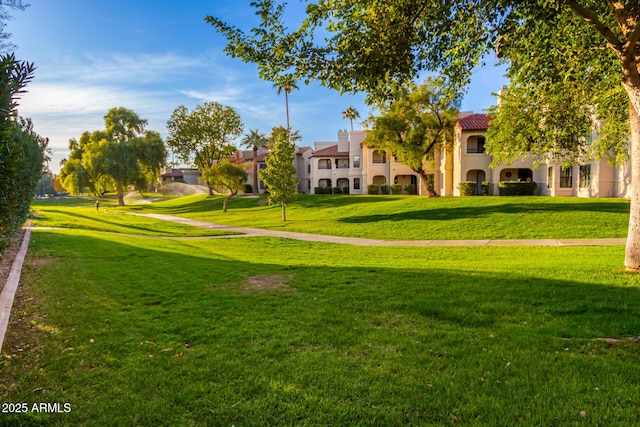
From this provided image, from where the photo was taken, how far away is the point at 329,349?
4602mm

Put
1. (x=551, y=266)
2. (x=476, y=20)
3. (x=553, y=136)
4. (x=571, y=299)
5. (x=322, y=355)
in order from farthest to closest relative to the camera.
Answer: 1. (x=553, y=136)
2. (x=551, y=266)
3. (x=476, y=20)
4. (x=571, y=299)
5. (x=322, y=355)

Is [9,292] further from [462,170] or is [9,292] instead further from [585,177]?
[462,170]

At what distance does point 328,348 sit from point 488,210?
892 inches

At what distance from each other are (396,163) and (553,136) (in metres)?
36.8

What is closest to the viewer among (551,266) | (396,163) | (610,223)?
(551,266)

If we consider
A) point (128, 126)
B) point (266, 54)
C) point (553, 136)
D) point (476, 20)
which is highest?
point (128, 126)

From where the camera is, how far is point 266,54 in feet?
22.7

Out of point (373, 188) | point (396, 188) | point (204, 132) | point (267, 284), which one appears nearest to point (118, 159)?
point (204, 132)

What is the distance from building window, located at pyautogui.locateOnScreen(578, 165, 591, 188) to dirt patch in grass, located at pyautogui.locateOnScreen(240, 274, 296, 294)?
1132 inches

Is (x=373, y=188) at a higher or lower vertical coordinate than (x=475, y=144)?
lower

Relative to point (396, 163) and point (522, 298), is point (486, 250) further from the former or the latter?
point (396, 163)

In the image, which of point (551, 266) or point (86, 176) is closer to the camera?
point (551, 266)

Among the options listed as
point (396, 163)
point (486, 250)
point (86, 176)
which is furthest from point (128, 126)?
point (486, 250)

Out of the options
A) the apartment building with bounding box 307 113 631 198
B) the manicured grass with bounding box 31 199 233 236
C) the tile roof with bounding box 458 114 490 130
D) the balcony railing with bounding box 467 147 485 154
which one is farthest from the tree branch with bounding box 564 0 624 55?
the balcony railing with bounding box 467 147 485 154
